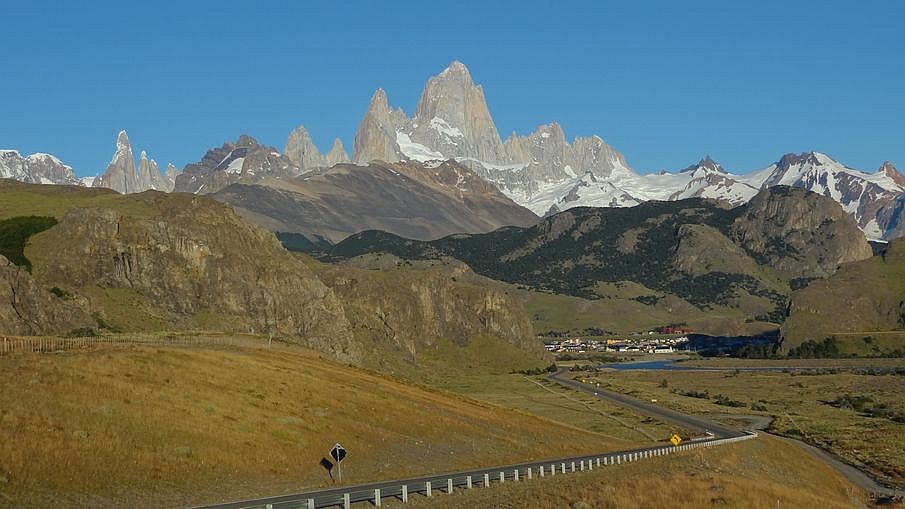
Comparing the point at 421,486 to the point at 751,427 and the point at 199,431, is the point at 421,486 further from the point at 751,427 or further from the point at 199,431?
the point at 751,427

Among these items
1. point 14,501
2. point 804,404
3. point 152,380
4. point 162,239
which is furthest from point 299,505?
point 804,404

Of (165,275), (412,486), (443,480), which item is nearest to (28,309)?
(165,275)

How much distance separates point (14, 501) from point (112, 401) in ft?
52.0

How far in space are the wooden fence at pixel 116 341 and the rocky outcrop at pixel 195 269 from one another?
998 inches

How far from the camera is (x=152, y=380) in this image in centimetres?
Answer: 6469

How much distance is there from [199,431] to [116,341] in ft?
124

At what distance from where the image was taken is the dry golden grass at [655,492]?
48.3 meters

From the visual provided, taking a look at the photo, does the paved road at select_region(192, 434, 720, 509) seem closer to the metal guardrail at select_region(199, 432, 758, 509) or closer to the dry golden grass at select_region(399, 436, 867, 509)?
the metal guardrail at select_region(199, 432, 758, 509)

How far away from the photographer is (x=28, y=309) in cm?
10931

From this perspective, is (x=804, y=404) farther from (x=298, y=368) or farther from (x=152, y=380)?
(x=152, y=380)

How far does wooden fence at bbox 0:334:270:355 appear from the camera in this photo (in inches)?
2867

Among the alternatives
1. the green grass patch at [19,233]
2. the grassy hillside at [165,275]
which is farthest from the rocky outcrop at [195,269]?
the green grass patch at [19,233]

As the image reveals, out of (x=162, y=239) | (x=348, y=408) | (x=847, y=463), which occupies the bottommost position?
(x=847, y=463)

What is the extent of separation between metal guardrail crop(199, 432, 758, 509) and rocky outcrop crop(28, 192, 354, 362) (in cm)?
7695
